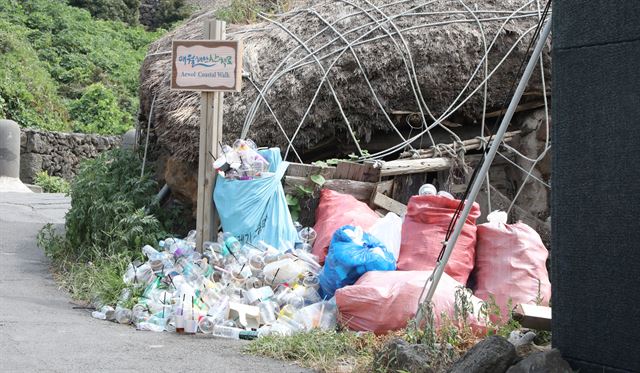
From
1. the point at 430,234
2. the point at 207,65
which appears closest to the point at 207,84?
the point at 207,65

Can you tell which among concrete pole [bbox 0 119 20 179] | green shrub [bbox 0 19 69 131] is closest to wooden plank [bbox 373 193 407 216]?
concrete pole [bbox 0 119 20 179]

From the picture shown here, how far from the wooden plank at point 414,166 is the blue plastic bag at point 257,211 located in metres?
1.04

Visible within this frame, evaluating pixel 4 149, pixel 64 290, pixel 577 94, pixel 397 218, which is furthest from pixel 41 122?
pixel 577 94

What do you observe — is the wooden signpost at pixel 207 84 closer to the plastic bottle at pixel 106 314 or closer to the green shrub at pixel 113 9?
the plastic bottle at pixel 106 314

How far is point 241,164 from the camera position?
313 inches

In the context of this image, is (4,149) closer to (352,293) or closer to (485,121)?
(485,121)

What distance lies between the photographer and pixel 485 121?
957cm

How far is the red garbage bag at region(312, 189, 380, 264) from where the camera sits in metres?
7.72

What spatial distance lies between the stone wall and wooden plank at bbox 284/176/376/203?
1459 centimetres

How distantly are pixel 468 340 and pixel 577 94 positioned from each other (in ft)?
5.71

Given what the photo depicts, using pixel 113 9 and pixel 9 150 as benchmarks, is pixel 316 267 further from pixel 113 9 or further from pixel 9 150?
pixel 113 9

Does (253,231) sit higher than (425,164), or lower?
lower

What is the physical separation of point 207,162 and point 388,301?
2.54 m

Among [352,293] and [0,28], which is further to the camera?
[0,28]
